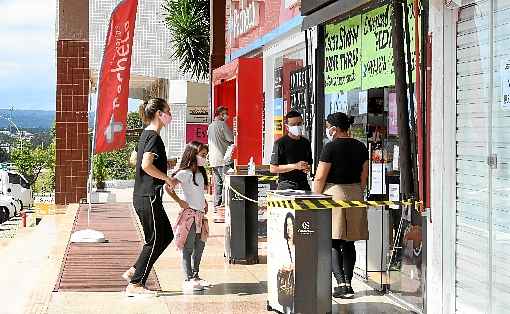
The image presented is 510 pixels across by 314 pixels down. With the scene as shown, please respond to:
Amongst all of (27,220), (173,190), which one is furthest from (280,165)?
(27,220)

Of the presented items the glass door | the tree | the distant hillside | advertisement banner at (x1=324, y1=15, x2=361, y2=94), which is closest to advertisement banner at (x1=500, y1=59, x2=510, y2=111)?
the glass door

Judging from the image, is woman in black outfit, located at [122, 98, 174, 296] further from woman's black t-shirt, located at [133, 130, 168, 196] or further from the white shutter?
the white shutter

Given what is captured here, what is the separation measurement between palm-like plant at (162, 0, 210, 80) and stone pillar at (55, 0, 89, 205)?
469 inches

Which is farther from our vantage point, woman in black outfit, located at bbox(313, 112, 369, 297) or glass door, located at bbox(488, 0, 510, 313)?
woman in black outfit, located at bbox(313, 112, 369, 297)

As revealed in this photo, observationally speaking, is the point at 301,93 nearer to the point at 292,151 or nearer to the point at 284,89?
the point at 284,89

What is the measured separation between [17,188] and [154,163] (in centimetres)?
2160

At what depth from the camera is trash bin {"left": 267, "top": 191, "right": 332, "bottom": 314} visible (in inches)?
301

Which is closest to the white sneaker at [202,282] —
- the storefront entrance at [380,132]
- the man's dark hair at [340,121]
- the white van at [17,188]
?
the storefront entrance at [380,132]

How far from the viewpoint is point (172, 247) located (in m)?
13.7

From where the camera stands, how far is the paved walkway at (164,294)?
8.77 meters

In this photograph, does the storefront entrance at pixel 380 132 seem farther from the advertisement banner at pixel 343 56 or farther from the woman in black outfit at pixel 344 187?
the woman in black outfit at pixel 344 187

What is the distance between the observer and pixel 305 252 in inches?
303

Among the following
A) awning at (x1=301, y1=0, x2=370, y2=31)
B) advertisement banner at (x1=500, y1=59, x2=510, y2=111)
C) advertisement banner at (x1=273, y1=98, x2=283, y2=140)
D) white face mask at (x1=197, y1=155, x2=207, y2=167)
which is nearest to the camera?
advertisement banner at (x1=500, y1=59, x2=510, y2=111)

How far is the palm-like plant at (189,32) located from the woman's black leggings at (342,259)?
24296 mm
